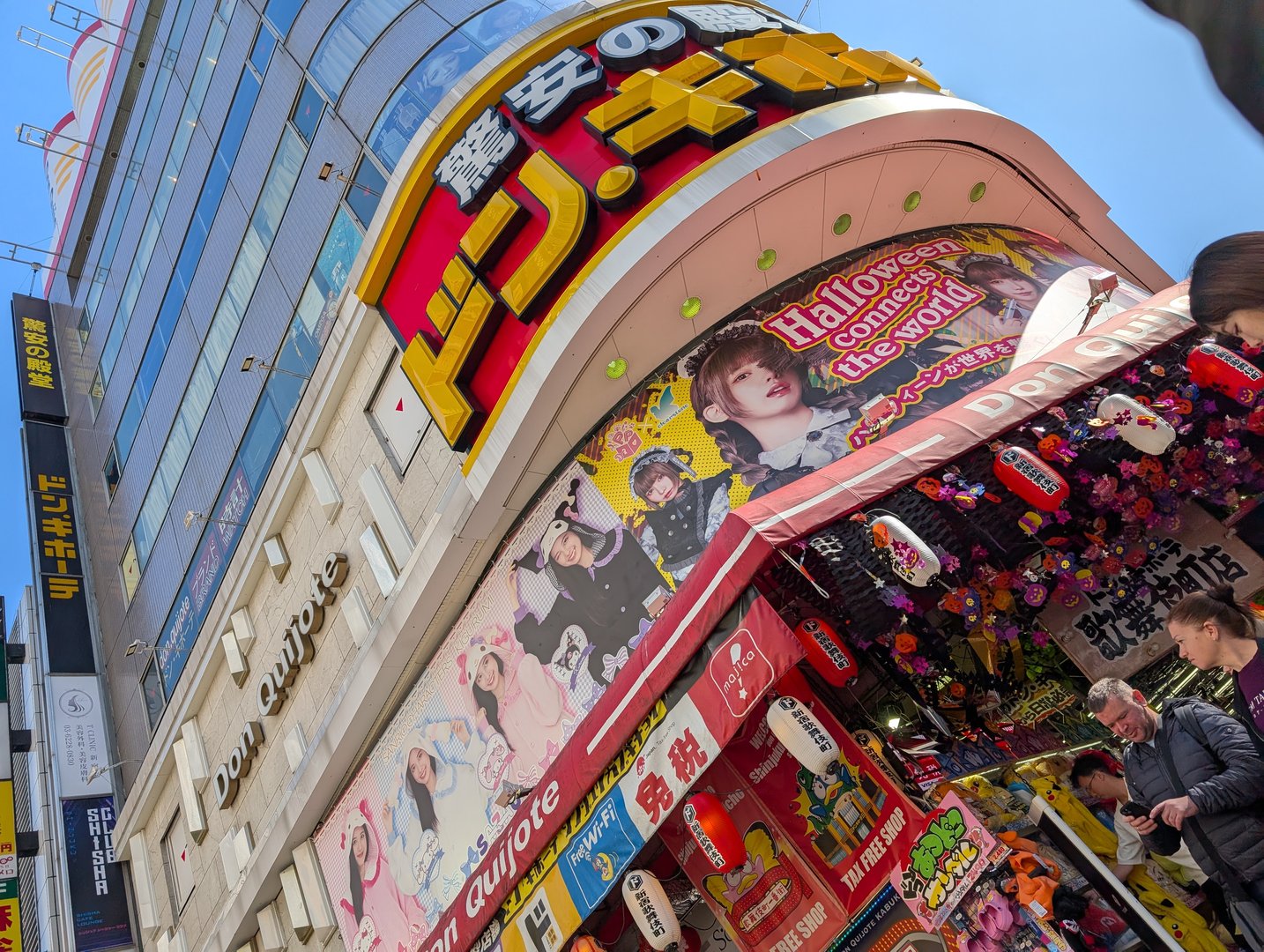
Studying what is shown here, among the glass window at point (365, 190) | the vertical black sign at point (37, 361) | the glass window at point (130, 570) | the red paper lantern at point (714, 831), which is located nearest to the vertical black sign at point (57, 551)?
the vertical black sign at point (37, 361)

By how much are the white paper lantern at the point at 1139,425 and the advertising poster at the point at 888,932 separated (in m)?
3.65

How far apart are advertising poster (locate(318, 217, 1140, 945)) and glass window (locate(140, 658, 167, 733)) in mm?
9923

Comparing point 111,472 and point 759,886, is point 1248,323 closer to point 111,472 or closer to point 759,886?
point 759,886

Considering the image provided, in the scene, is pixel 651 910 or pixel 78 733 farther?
pixel 78 733

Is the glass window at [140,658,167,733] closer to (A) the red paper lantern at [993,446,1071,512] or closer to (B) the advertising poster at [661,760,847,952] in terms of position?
(B) the advertising poster at [661,760,847,952]

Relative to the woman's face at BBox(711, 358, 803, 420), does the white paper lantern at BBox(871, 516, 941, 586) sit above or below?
below

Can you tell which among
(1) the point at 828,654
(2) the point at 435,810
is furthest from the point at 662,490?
(2) the point at 435,810

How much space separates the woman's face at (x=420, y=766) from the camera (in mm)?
10117

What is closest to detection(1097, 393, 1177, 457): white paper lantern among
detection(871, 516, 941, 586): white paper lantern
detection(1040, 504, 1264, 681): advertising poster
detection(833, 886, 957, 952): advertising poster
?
detection(1040, 504, 1264, 681): advertising poster

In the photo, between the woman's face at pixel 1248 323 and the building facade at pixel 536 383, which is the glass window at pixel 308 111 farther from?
the woman's face at pixel 1248 323

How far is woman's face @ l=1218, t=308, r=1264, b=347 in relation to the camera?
4.25 m

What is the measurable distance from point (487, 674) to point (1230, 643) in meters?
6.91

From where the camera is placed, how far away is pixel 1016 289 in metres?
9.30

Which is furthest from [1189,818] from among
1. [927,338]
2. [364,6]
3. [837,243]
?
[364,6]
